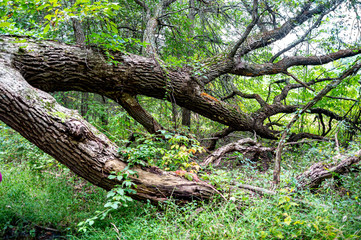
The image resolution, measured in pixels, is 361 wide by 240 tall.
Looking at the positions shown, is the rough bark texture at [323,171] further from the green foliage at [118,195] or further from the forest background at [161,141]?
the green foliage at [118,195]

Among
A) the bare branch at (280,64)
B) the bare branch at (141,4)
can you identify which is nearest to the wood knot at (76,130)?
the bare branch at (141,4)

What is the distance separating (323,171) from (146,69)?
296cm

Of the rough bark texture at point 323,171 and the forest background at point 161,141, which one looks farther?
the rough bark texture at point 323,171

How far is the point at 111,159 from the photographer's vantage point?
8.94 feet

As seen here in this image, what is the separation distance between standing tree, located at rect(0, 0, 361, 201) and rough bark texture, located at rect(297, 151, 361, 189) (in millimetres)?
544

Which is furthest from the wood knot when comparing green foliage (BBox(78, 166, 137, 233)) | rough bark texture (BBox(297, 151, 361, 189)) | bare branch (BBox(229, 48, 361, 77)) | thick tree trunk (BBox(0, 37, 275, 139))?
bare branch (BBox(229, 48, 361, 77))

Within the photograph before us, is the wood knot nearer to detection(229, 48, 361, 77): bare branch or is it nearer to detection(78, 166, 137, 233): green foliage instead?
detection(78, 166, 137, 233): green foliage

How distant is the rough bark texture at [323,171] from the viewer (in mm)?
2695

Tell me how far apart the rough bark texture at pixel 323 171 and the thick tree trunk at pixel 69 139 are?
1.13 metres

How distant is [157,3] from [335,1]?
362 cm

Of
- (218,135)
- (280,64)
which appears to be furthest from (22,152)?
(280,64)

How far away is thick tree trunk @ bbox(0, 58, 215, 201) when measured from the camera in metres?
2.54

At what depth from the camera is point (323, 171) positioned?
283cm

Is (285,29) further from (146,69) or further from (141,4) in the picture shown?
(146,69)
